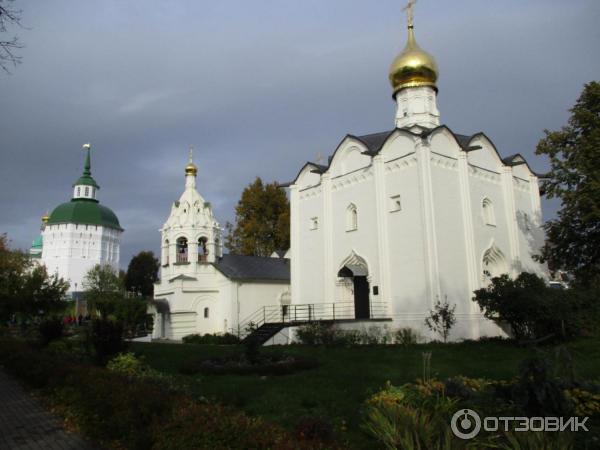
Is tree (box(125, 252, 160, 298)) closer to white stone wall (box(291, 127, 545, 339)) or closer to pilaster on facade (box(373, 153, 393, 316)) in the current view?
white stone wall (box(291, 127, 545, 339))

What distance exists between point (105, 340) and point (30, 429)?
14.0 ft

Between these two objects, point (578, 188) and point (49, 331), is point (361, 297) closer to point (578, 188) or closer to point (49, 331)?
point (578, 188)

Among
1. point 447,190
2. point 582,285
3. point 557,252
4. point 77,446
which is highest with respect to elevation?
point 447,190

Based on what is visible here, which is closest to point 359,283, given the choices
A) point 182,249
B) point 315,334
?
point 315,334

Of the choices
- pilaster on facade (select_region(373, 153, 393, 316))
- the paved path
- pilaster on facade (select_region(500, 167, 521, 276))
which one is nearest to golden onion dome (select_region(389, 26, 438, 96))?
pilaster on facade (select_region(373, 153, 393, 316))

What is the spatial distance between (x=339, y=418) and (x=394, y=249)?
12660 millimetres

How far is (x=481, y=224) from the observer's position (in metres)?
19.4

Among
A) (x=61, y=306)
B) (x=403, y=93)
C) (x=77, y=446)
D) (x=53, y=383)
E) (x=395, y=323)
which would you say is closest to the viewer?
(x=77, y=446)

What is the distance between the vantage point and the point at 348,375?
1029 centimetres

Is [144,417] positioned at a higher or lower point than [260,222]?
lower

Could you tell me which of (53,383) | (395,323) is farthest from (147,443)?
(395,323)

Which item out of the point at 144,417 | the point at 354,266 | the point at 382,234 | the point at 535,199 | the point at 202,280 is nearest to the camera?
the point at 144,417

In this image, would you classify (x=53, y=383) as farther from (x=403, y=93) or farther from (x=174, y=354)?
(x=403, y=93)

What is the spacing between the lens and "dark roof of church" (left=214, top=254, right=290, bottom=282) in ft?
89.1
